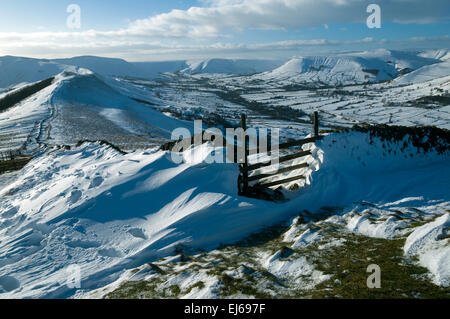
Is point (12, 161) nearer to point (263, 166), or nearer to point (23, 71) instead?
point (263, 166)

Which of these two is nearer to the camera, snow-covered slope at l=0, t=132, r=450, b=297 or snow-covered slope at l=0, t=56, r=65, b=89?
snow-covered slope at l=0, t=132, r=450, b=297

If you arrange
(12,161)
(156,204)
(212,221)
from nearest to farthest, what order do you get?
1. (212,221)
2. (156,204)
3. (12,161)

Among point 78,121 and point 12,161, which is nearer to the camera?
point 12,161

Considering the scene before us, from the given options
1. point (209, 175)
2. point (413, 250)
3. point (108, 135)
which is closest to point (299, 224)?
A: point (413, 250)

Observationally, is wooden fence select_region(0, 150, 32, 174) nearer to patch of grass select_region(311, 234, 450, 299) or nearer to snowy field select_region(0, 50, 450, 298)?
snowy field select_region(0, 50, 450, 298)

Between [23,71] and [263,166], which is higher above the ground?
[23,71]

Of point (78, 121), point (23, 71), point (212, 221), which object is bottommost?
point (212, 221)

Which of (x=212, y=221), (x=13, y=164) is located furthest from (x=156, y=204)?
(x=13, y=164)

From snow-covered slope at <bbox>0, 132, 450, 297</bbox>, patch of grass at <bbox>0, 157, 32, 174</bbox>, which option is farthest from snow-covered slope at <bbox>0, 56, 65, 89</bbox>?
snow-covered slope at <bbox>0, 132, 450, 297</bbox>

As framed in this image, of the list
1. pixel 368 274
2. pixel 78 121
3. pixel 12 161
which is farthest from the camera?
pixel 78 121
